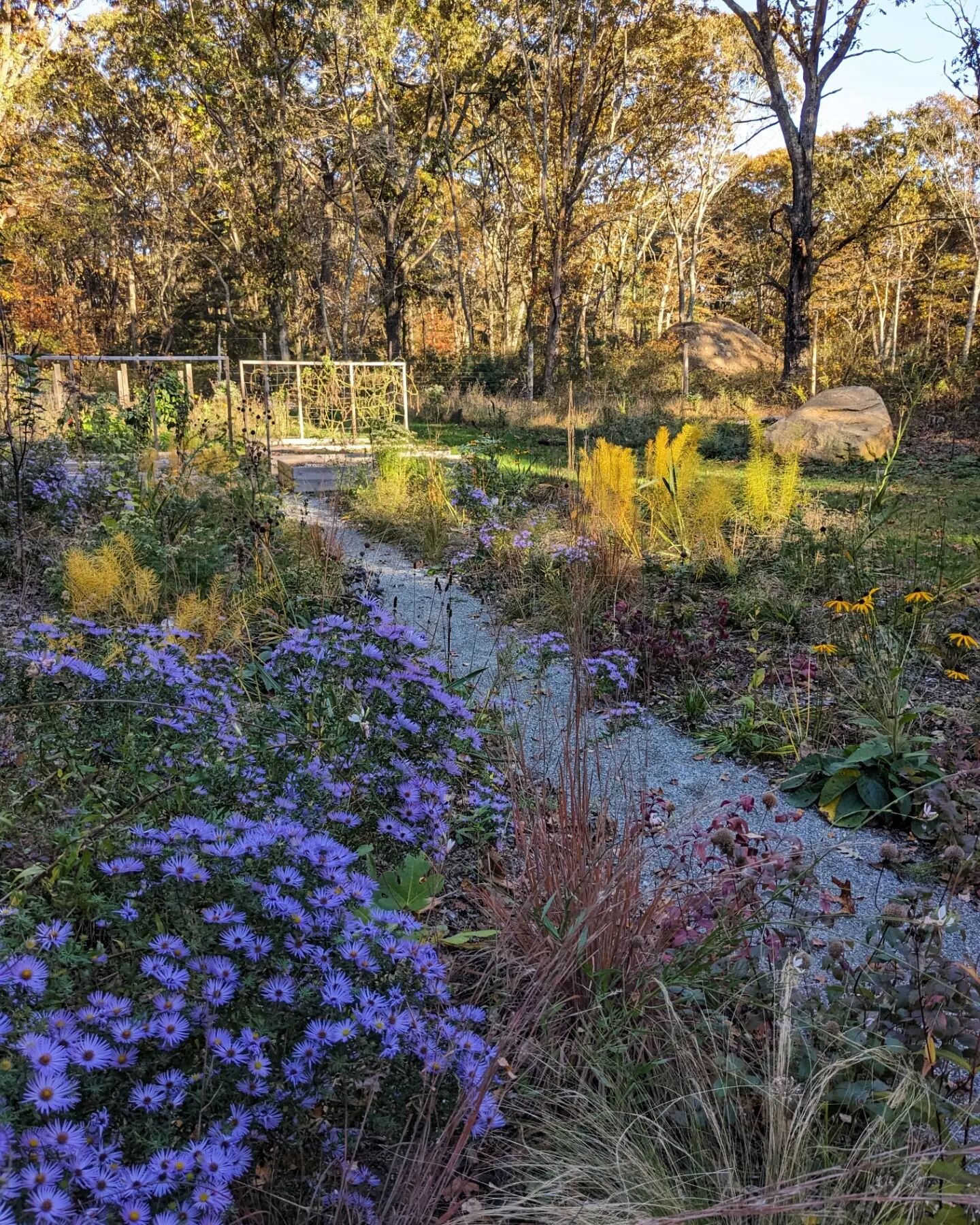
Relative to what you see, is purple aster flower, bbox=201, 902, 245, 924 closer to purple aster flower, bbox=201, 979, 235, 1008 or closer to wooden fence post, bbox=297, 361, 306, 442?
purple aster flower, bbox=201, 979, 235, 1008

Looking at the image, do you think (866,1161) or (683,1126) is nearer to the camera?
(866,1161)

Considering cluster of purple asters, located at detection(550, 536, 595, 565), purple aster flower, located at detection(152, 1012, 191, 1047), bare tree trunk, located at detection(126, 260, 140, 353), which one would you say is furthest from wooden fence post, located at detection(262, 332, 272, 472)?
bare tree trunk, located at detection(126, 260, 140, 353)

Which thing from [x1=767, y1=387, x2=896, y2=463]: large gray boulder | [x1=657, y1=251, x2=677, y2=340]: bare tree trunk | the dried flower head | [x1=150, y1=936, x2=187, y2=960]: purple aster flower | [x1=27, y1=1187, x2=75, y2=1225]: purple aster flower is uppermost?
[x1=657, y1=251, x2=677, y2=340]: bare tree trunk

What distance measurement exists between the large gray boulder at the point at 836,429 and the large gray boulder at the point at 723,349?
892 centimetres

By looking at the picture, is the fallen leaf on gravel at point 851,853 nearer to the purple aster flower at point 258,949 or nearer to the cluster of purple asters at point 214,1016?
the cluster of purple asters at point 214,1016

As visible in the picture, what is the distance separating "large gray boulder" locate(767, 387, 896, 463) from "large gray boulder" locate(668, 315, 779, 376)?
8919mm

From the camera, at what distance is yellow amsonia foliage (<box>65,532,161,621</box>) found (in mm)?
3627

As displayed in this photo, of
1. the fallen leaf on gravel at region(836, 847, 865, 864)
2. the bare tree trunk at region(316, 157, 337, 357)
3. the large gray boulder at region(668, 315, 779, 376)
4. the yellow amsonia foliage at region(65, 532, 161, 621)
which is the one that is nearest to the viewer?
the fallen leaf on gravel at region(836, 847, 865, 864)

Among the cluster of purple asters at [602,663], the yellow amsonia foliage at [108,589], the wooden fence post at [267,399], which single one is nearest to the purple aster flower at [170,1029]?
the cluster of purple asters at [602,663]

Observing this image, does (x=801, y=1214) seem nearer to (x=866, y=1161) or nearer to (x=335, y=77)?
(x=866, y=1161)

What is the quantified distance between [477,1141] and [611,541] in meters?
3.90

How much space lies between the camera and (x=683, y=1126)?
4.23 ft

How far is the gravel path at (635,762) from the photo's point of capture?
87.9 inches

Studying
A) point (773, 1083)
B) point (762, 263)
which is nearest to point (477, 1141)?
point (773, 1083)
